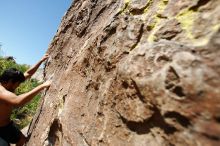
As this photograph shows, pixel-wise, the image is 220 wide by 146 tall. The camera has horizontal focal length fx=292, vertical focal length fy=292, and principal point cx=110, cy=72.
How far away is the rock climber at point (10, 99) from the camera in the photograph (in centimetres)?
493

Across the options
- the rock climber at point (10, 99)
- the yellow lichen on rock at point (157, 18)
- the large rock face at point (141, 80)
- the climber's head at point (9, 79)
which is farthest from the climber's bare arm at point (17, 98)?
the yellow lichen on rock at point (157, 18)

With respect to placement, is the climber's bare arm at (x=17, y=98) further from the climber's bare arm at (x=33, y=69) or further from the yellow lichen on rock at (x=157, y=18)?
the yellow lichen on rock at (x=157, y=18)

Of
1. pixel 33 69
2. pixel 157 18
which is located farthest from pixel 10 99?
pixel 157 18

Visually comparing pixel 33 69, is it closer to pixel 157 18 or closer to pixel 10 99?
pixel 10 99

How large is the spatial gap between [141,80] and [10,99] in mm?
2724

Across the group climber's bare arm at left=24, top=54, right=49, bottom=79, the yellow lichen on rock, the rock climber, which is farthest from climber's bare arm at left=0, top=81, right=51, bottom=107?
the yellow lichen on rock

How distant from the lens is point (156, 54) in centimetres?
310

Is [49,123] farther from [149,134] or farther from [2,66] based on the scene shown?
[2,66]

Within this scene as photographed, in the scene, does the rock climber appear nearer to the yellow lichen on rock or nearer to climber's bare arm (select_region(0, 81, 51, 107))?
climber's bare arm (select_region(0, 81, 51, 107))

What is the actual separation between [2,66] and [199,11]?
65.4 feet

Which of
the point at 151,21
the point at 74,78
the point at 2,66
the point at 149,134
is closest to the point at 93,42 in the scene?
the point at 74,78

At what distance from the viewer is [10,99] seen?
16.3ft

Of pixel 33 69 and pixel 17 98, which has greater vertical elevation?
pixel 17 98

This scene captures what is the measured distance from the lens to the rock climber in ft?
16.2
